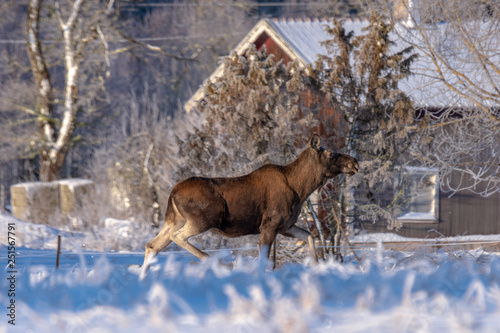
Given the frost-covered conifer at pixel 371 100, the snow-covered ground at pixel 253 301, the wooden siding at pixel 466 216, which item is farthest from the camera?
the wooden siding at pixel 466 216

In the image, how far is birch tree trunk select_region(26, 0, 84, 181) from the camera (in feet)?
81.9

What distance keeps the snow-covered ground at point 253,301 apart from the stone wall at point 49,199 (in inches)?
648

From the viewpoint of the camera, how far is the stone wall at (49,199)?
22219mm

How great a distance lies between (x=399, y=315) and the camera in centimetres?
464

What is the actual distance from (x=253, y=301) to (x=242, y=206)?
10.7 ft

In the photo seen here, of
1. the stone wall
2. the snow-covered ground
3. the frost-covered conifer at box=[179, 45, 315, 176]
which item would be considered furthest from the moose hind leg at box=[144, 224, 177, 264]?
the stone wall

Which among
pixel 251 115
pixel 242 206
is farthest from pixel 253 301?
pixel 251 115

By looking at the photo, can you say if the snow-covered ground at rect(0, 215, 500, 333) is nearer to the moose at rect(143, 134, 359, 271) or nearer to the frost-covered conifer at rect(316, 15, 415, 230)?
the moose at rect(143, 134, 359, 271)

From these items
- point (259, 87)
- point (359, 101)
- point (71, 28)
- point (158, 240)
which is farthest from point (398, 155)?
point (71, 28)

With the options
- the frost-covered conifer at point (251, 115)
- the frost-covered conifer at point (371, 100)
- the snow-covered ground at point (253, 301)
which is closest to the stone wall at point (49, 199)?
the frost-covered conifer at point (251, 115)

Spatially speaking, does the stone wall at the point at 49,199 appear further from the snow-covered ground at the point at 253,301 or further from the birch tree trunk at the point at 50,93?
the snow-covered ground at the point at 253,301

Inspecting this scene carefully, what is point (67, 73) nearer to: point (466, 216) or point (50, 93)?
point (50, 93)

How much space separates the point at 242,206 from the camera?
26.2ft

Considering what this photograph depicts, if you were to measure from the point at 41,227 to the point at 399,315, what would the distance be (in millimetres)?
14467
